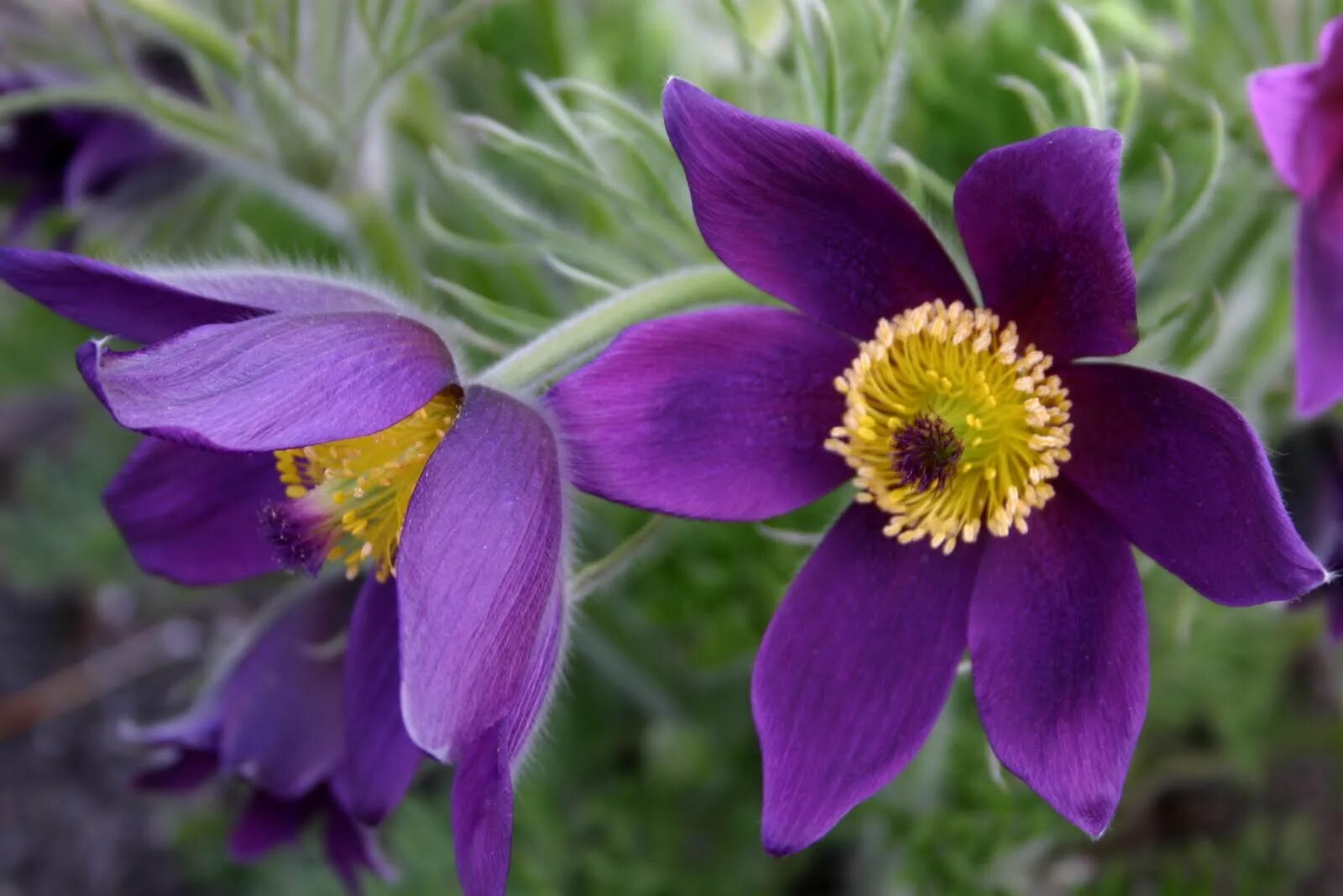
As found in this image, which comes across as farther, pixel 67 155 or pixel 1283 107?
pixel 67 155

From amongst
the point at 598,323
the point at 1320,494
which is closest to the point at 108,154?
the point at 598,323

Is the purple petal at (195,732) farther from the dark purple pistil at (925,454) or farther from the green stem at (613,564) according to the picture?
the dark purple pistil at (925,454)

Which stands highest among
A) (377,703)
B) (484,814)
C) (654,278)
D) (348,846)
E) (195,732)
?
(654,278)

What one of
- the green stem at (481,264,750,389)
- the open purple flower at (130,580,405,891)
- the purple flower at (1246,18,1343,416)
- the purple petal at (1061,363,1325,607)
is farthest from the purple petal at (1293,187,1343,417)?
the open purple flower at (130,580,405,891)

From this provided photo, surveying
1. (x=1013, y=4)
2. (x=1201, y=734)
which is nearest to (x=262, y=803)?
(x=1013, y=4)

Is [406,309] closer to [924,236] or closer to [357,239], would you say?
[924,236]

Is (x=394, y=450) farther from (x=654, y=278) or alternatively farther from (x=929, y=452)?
(x=929, y=452)

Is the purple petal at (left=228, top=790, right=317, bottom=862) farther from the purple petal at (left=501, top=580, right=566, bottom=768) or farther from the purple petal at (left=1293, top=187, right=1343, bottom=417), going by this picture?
the purple petal at (left=1293, top=187, right=1343, bottom=417)
